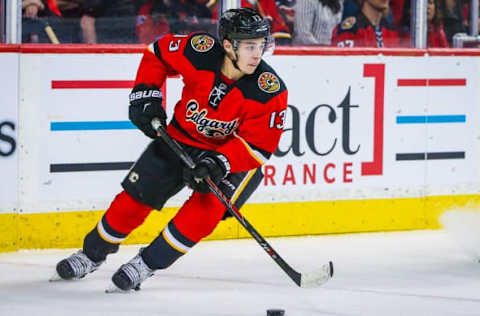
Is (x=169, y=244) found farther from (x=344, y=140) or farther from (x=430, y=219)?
(x=430, y=219)

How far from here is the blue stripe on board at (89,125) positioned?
4.84 m

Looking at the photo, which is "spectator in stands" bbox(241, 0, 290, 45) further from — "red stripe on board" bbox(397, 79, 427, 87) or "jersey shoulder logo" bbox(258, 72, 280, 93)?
"jersey shoulder logo" bbox(258, 72, 280, 93)

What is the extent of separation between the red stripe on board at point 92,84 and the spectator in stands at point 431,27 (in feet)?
4.98

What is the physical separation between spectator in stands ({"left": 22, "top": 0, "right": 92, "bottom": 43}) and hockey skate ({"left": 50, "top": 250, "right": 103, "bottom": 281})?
1.13 metres

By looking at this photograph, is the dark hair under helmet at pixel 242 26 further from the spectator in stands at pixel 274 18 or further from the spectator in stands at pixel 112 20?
the spectator in stands at pixel 274 18

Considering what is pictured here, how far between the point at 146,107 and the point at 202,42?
321 mm

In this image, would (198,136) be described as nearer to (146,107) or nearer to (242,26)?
(146,107)

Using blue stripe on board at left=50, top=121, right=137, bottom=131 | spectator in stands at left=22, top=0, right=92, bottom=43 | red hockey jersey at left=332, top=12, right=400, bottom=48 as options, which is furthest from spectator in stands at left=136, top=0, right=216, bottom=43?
red hockey jersey at left=332, top=12, right=400, bottom=48

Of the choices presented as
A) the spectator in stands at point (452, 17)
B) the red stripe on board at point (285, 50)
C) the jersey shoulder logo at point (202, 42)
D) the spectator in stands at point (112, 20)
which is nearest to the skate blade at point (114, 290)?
the jersey shoulder logo at point (202, 42)

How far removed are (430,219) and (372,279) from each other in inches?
52.4

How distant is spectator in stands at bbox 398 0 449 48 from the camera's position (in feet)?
18.6

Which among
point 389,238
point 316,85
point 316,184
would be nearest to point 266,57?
point 316,85

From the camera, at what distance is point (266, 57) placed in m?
5.21

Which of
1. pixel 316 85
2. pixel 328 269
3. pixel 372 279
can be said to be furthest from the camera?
pixel 316 85
